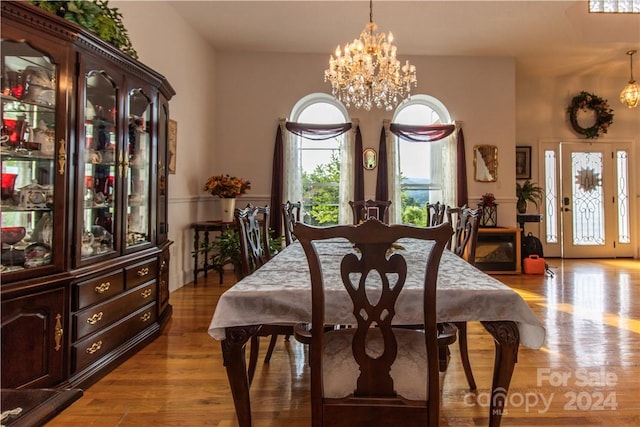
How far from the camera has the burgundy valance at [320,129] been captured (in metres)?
5.44

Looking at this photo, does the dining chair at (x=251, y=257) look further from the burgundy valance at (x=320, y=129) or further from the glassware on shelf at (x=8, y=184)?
the burgundy valance at (x=320, y=129)

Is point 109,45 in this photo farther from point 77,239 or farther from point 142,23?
point 142,23

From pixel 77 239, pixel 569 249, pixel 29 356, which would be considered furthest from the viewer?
pixel 569 249

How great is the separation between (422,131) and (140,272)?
431 cm

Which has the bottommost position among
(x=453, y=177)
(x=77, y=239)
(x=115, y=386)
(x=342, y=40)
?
(x=115, y=386)

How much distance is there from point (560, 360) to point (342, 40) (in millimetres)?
4390

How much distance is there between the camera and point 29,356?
1.79 m

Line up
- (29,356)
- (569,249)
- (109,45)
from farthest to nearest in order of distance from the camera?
(569,249), (109,45), (29,356)

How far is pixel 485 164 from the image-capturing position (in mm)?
5551

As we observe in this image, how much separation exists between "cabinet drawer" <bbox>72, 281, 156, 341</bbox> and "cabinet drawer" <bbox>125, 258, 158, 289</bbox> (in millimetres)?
45

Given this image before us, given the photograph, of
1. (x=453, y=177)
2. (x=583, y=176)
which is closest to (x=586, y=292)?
(x=453, y=177)

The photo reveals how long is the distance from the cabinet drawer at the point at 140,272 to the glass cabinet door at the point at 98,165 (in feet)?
0.76

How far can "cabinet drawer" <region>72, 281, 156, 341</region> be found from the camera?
6.66 ft

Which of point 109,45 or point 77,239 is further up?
point 109,45
